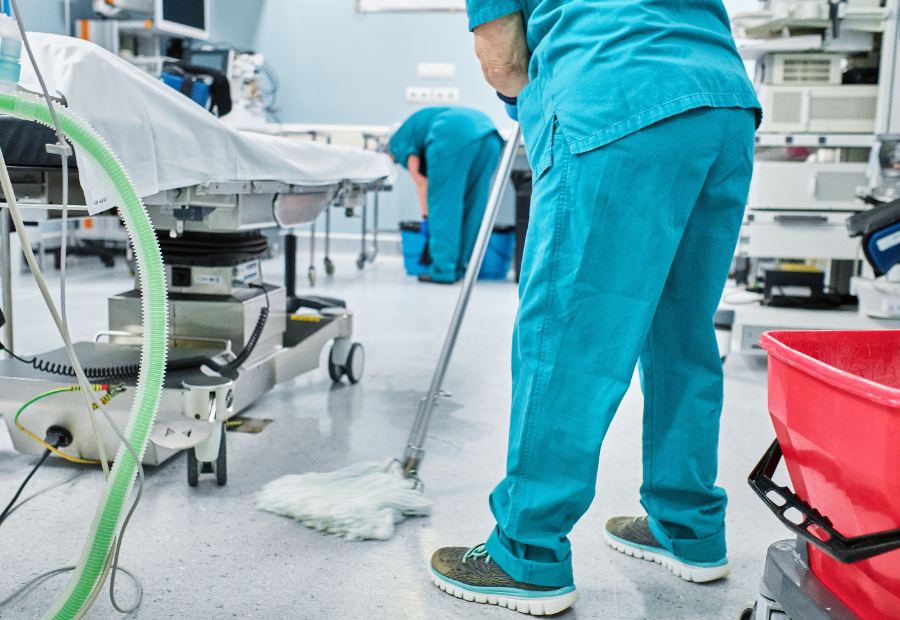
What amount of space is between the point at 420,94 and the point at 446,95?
0.72 feet

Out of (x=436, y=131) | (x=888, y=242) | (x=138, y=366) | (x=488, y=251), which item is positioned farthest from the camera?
(x=488, y=251)

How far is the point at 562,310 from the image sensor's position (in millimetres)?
1105

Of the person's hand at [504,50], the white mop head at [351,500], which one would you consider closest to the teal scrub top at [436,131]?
the white mop head at [351,500]

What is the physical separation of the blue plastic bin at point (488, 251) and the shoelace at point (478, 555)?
3988 millimetres

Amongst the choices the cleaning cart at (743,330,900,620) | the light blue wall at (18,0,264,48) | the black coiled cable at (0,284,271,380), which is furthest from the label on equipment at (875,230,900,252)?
the light blue wall at (18,0,264,48)

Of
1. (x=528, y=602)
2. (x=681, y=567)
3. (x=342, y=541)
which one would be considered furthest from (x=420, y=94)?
(x=528, y=602)

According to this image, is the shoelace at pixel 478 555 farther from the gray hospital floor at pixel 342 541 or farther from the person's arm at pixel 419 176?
the person's arm at pixel 419 176

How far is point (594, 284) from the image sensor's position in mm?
1098

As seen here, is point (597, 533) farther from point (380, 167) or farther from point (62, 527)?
point (380, 167)

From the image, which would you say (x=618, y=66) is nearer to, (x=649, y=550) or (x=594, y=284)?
(x=594, y=284)

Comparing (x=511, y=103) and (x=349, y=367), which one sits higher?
(x=511, y=103)

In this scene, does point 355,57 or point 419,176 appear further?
point 355,57

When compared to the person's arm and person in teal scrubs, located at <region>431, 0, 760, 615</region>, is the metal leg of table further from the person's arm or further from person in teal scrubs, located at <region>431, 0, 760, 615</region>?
the person's arm

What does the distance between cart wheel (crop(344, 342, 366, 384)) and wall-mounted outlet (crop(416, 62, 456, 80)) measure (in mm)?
4617
